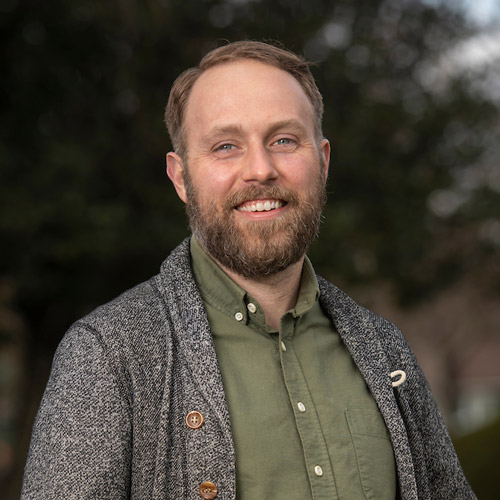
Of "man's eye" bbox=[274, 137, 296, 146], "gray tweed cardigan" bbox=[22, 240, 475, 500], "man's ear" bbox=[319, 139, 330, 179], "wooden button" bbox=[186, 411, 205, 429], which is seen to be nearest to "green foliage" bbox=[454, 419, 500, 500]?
"gray tweed cardigan" bbox=[22, 240, 475, 500]

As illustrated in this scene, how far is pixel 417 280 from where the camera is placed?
43.9 feet

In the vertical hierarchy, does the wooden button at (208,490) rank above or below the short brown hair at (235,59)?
below

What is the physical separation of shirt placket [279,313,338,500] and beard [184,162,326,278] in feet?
0.68

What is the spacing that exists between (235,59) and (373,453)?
1362 millimetres

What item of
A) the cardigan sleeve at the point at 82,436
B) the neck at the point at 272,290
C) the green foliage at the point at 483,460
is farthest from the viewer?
the green foliage at the point at 483,460

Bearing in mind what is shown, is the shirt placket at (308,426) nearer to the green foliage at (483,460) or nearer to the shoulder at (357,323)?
the shoulder at (357,323)

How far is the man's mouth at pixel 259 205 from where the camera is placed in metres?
2.54

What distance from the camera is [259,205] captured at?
254 cm

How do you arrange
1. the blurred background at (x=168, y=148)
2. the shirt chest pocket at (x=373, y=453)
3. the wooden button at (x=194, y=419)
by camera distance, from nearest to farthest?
the wooden button at (x=194, y=419)
the shirt chest pocket at (x=373, y=453)
the blurred background at (x=168, y=148)

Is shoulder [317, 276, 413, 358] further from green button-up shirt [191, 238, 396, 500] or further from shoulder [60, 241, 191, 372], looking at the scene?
shoulder [60, 241, 191, 372]

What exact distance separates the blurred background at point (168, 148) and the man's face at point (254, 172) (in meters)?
5.58

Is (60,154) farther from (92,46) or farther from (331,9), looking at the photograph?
(331,9)

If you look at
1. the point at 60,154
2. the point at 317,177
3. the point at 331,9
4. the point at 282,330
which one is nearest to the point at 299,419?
the point at 282,330

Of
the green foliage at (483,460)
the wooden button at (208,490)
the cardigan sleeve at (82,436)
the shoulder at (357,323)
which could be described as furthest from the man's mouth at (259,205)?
the green foliage at (483,460)
